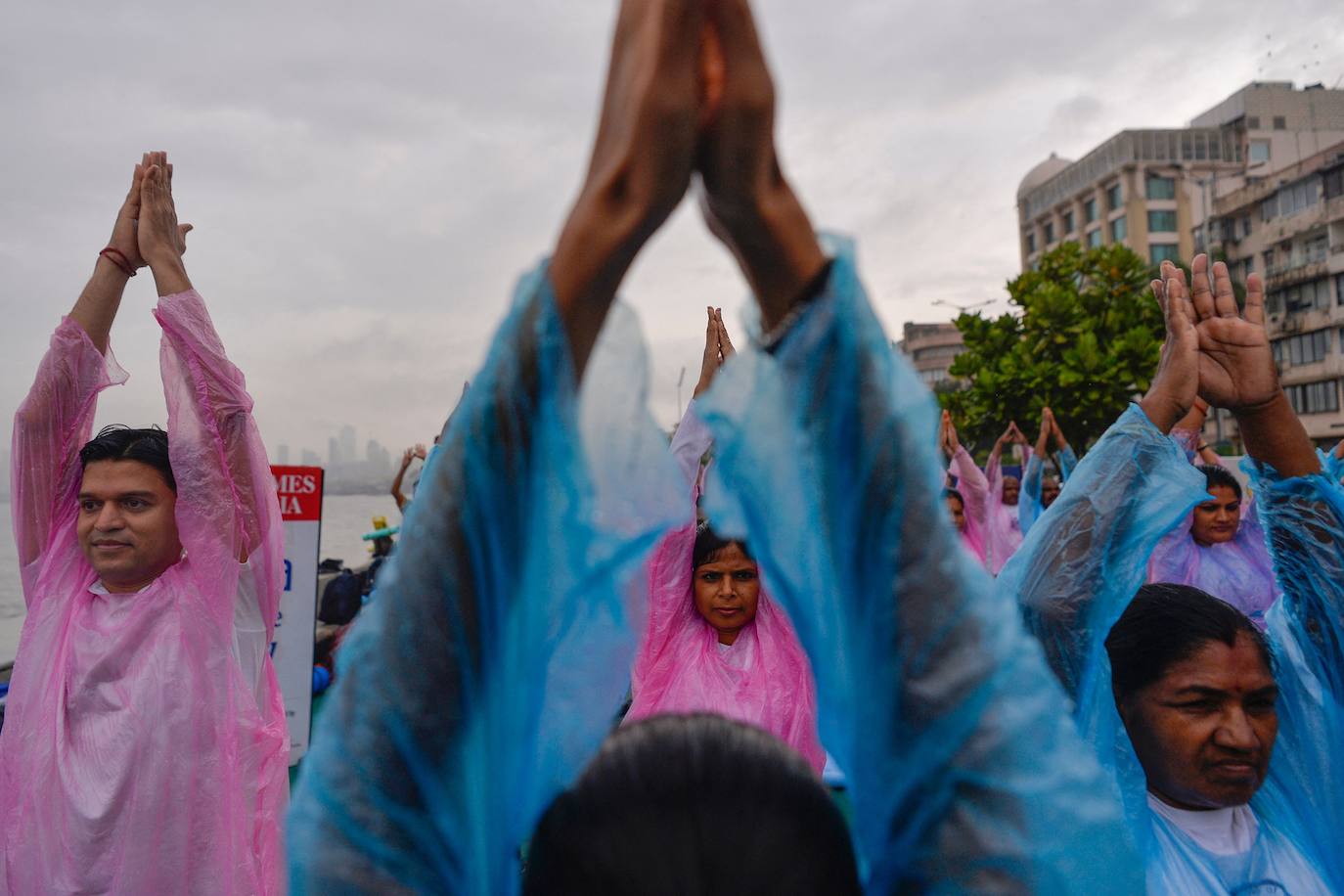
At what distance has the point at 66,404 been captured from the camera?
2.37 m

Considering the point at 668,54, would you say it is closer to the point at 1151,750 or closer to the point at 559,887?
the point at 559,887

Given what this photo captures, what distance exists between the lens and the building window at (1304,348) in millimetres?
30145

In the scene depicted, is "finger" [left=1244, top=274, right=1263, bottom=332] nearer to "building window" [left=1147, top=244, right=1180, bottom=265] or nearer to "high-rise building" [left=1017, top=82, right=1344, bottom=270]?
"high-rise building" [left=1017, top=82, right=1344, bottom=270]

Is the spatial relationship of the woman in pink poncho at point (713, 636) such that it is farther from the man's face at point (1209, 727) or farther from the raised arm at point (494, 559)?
the raised arm at point (494, 559)

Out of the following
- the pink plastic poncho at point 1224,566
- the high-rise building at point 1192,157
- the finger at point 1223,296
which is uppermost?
the high-rise building at point 1192,157

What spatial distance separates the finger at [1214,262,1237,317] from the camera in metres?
1.81

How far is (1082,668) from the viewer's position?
1550 mm

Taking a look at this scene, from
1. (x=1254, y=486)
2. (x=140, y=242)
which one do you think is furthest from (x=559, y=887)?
(x=140, y=242)

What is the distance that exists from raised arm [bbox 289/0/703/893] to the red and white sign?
466cm

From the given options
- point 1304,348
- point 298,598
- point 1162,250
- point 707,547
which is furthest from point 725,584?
point 1162,250

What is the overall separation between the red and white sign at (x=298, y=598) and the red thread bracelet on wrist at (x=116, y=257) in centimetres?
286

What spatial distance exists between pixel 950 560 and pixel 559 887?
1.49 ft

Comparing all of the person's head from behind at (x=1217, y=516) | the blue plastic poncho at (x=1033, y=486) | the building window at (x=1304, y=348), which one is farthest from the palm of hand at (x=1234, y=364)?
the building window at (x=1304, y=348)

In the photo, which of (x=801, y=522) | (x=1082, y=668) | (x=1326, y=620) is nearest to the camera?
(x=801, y=522)
